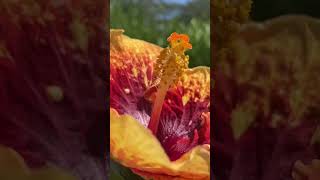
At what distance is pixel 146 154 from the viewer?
3068 millimetres

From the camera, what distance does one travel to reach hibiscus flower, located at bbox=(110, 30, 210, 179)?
3.07m

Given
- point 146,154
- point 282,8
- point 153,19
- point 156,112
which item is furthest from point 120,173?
point 282,8

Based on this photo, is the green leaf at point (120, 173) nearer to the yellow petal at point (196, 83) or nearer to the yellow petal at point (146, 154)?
the yellow petal at point (146, 154)

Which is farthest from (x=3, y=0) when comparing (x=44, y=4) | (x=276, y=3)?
(x=276, y=3)

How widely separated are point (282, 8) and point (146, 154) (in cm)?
77

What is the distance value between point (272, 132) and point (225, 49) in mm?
367

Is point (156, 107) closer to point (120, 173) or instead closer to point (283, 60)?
point (120, 173)

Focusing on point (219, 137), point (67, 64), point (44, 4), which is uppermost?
point (44, 4)

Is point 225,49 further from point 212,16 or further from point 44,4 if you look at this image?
point 44,4

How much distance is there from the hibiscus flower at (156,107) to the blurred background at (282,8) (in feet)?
0.98

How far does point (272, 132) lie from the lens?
9.95 ft

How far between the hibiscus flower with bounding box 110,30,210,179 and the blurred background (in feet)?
0.98

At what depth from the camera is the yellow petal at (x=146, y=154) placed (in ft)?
10.0

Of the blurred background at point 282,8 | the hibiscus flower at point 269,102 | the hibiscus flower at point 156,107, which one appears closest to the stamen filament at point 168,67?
the hibiscus flower at point 156,107
